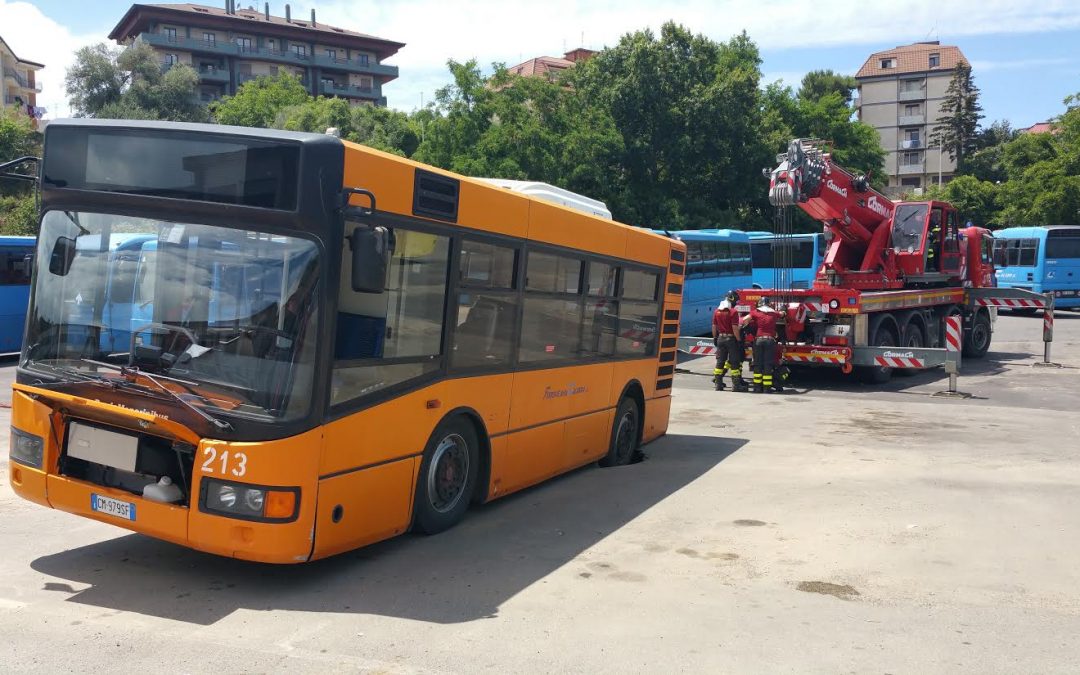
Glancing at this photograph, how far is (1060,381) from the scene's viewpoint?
1816 centimetres

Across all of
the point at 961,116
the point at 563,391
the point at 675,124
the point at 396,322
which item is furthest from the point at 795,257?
the point at 961,116

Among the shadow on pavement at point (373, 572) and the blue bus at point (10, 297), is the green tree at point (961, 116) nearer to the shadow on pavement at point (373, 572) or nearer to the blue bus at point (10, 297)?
the blue bus at point (10, 297)

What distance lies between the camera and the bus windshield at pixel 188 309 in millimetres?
5551

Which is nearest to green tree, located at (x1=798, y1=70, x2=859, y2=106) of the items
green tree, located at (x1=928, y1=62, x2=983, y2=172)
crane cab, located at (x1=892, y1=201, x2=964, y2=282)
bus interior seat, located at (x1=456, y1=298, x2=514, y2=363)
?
green tree, located at (x1=928, y1=62, x2=983, y2=172)

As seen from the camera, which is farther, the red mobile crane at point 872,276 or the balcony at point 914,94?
the balcony at point 914,94

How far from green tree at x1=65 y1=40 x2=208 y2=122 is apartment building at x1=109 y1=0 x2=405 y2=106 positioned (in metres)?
23.8

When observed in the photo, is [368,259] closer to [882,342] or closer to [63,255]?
[63,255]

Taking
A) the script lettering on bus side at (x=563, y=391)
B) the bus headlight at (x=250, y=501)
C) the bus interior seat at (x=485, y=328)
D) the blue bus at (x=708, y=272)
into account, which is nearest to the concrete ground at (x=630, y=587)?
the bus headlight at (x=250, y=501)

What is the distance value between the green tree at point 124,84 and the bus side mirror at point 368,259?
63.0 m

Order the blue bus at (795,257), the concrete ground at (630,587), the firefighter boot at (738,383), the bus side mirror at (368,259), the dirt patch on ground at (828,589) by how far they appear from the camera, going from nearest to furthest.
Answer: the concrete ground at (630,587), the bus side mirror at (368,259), the dirt patch on ground at (828,589), the firefighter boot at (738,383), the blue bus at (795,257)

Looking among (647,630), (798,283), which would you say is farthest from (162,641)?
(798,283)

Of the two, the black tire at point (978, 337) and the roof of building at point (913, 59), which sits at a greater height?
the roof of building at point (913, 59)

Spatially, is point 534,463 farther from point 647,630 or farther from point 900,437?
point 900,437

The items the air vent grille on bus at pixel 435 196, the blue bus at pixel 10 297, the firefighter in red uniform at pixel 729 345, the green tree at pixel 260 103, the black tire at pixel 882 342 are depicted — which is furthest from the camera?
the green tree at pixel 260 103
